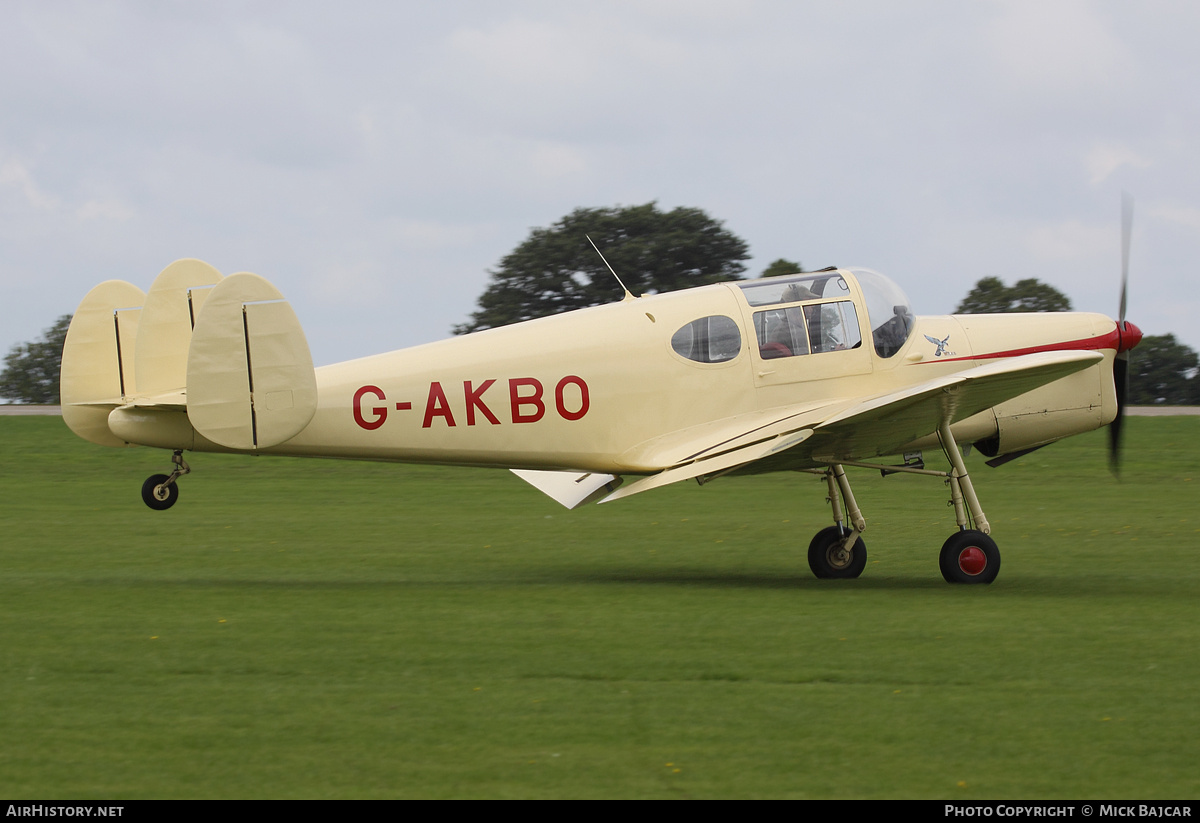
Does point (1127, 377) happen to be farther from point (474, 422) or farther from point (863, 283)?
point (474, 422)

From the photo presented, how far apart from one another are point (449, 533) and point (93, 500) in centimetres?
821

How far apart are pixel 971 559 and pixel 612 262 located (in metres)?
24.6

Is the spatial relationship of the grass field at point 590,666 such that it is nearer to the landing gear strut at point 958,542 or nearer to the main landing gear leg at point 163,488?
the landing gear strut at point 958,542

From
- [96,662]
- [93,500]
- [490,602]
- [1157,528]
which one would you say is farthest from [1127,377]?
[93,500]

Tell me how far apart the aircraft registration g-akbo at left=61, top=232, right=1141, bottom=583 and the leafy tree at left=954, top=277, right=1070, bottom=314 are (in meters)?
21.7

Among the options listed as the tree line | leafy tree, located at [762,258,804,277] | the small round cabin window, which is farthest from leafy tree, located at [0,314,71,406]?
the small round cabin window

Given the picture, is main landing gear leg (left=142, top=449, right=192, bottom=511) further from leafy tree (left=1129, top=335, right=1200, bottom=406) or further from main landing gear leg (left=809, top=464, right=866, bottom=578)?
leafy tree (left=1129, top=335, right=1200, bottom=406)

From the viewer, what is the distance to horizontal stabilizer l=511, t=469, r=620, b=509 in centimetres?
1260

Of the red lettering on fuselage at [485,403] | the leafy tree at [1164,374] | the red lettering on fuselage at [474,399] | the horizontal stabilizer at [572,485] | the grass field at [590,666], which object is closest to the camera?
the grass field at [590,666]

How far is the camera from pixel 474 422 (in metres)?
11.0

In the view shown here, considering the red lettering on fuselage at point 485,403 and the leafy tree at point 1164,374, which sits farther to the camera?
the leafy tree at point 1164,374

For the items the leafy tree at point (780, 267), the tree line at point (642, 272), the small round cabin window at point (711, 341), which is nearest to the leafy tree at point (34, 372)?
the tree line at point (642, 272)

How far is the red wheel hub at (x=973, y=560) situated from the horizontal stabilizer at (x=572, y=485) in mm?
3529

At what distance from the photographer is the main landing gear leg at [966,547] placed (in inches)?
422
